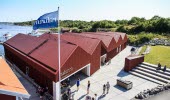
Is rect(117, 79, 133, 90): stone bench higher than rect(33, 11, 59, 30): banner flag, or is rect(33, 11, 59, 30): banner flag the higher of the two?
rect(33, 11, 59, 30): banner flag

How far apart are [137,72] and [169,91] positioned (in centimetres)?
703

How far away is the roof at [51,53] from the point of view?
853 inches

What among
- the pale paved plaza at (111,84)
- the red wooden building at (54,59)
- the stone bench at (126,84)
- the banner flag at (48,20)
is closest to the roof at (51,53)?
the red wooden building at (54,59)

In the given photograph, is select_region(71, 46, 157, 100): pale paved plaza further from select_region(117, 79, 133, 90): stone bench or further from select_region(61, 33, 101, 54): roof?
select_region(61, 33, 101, 54): roof

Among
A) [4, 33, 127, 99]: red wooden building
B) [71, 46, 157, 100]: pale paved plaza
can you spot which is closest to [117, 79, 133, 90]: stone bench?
[71, 46, 157, 100]: pale paved plaza

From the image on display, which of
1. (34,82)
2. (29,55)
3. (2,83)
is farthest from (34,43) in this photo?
(2,83)

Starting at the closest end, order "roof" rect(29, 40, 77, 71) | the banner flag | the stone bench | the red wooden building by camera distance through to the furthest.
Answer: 1. the banner flag
2. the red wooden building
3. "roof" rect(29, 40, 77, 71)
4. the stone bench

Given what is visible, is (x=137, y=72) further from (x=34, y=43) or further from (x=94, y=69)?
(x=34, y=43)

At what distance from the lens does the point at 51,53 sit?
24.0 m

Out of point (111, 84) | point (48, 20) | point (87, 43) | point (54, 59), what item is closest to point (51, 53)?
point (54, 59)

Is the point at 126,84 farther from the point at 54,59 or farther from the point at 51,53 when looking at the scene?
the point at 51,53

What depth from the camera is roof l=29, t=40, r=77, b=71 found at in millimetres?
21656

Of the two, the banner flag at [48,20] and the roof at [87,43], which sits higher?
the banner flag at [48,20]

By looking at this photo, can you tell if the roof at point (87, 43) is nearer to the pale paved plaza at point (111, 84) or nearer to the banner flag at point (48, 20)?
the pale paved plaza at point (111, 84)
